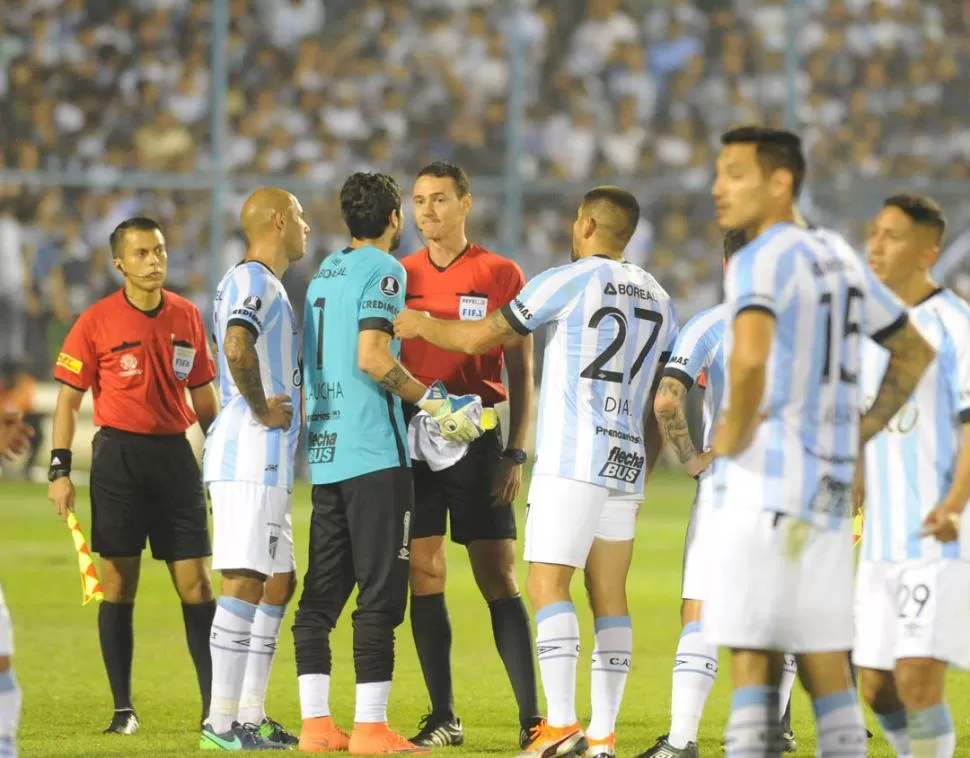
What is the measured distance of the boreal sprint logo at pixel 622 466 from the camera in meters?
6.16

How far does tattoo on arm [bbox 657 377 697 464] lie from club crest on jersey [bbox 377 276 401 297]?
3.50 ft

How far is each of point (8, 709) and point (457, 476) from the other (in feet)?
8.46

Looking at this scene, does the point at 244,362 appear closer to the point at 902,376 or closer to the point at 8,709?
the point at 8,709

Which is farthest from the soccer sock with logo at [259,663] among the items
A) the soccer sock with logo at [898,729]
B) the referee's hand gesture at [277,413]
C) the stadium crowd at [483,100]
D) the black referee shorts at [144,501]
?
the stadium crowd at [483,100]

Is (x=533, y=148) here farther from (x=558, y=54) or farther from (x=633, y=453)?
(x=633, y=453)

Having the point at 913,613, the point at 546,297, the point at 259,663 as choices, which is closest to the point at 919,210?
the point at 913,613

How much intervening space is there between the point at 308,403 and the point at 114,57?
18267 mm

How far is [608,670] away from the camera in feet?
20.6

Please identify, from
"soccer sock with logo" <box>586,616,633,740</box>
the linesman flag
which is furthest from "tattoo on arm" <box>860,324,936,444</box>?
the linesman flag

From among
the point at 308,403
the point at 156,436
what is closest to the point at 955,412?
the point at 308,403

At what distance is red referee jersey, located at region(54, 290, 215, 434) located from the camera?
23.9ft

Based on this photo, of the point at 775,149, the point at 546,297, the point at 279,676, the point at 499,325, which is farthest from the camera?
the point at 279,676

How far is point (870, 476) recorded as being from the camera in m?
5.20

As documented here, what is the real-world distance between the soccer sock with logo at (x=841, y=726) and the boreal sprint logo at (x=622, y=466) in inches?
73.2
